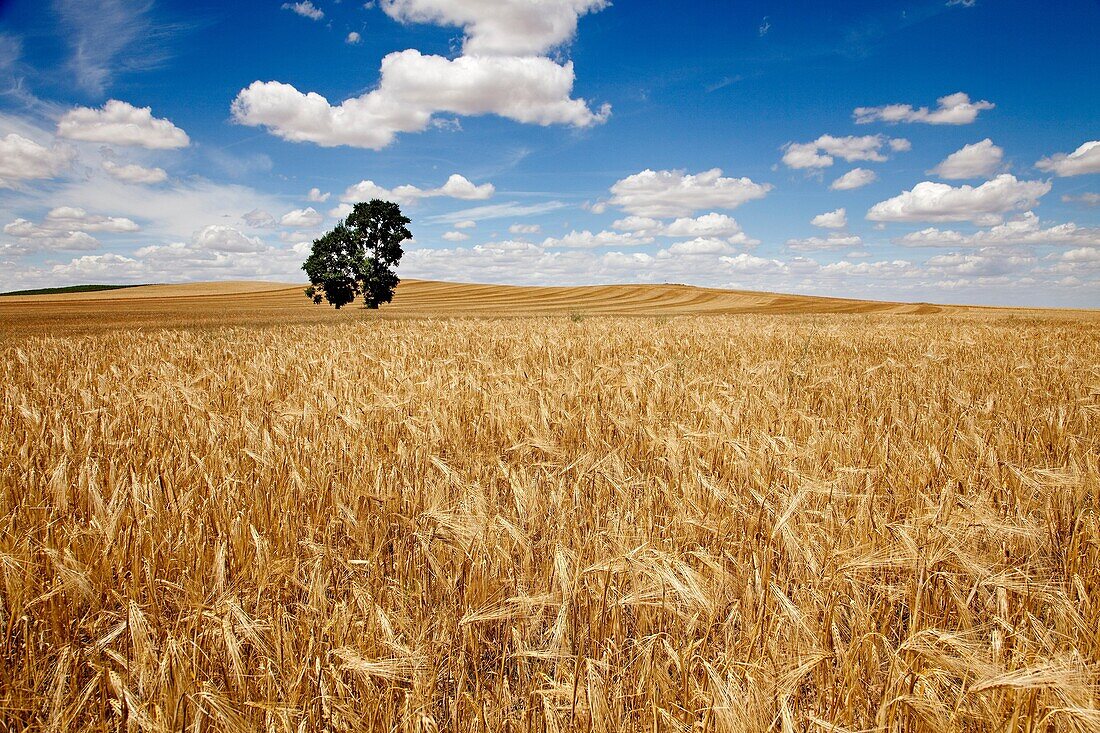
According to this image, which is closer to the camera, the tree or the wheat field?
the wheat field

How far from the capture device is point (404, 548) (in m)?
2.02

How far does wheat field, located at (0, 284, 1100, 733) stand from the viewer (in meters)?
1.21

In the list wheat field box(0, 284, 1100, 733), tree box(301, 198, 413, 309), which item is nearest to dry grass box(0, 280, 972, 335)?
tree box(301, 198, 413, 309)

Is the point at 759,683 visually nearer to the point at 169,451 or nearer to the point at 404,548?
the point at 404,548

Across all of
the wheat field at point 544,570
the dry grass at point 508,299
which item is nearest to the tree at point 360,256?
the dry grass at point 508,299

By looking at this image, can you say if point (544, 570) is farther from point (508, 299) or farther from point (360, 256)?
point (508, 299)

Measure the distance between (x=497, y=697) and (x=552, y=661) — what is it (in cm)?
23

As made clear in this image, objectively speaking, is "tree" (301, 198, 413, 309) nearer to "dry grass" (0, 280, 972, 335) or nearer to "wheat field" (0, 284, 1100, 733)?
"dry grass" (0, 280, 972, 335)

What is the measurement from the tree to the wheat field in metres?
41.9

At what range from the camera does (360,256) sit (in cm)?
4444

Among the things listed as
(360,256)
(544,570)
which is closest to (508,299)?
(360,256)

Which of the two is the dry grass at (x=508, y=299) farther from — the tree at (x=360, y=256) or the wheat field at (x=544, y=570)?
the wheat field at (x=544, y=570)

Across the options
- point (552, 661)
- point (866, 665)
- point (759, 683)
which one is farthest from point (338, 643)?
point (866, 665)

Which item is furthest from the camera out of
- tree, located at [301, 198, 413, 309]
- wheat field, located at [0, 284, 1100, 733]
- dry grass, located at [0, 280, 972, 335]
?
dry grass, located at [0, 280, 972, 335]
